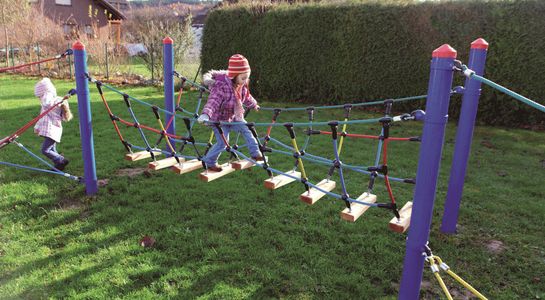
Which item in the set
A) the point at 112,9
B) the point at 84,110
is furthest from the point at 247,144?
the point at 112,9

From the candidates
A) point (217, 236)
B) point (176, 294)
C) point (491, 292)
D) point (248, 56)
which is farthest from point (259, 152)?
point (248, 56)

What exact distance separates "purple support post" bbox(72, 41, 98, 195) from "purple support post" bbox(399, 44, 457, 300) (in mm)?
3456

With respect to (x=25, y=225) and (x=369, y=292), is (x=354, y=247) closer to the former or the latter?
(x=369, y=292)

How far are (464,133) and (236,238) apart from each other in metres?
2.25

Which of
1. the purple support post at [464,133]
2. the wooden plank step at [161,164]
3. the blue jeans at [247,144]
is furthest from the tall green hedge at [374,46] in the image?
the wooden plank step at [161,164]

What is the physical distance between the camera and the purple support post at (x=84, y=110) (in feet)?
14.1

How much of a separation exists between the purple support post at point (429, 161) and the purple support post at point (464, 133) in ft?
4.85

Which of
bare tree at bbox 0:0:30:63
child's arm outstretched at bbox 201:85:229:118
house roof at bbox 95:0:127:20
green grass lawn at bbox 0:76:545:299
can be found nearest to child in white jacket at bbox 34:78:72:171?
green grass lawn at bbox 0:76:545:299

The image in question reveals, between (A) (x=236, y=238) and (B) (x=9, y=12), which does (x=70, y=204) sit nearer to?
(A) (x=236, y=238)

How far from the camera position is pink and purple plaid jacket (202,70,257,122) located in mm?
4051

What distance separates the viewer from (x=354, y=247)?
3699 mm

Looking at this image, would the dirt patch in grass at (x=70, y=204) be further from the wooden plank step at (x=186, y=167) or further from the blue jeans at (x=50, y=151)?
the wooden plank step at (x=186, y=167)

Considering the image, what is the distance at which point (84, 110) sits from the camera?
14.3 feet

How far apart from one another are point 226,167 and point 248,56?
8782 mm
